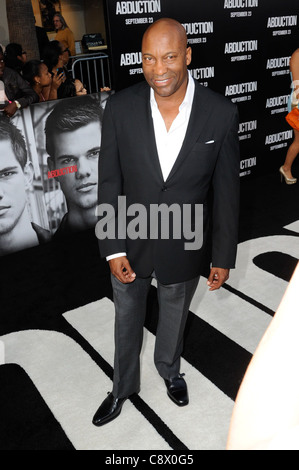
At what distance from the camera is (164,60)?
1.73 meters

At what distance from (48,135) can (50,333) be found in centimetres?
191

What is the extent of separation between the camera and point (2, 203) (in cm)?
398

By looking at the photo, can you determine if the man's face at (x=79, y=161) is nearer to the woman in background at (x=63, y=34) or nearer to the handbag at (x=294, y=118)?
the handbag at (x=294, y=118)

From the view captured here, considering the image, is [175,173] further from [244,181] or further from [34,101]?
[244,181]

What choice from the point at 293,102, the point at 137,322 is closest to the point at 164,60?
the point at 137,322

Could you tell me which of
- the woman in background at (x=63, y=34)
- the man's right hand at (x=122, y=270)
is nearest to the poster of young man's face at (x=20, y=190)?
the man's right hand at (x=122, y=270)

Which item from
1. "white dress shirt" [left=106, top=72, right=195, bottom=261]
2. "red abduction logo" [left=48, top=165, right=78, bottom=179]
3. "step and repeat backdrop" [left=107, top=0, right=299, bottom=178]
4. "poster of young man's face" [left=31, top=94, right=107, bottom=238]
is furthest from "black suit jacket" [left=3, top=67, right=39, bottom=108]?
"white dress shirt" [left=106, top=72, right=195, bottom=261]

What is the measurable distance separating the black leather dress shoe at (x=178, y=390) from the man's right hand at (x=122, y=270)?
2.39ft

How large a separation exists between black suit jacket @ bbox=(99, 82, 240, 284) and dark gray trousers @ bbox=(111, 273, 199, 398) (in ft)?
0.30

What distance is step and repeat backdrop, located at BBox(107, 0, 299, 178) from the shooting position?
432 cm

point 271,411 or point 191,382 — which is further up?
point 271,411

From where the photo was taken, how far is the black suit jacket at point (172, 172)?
1.82 m

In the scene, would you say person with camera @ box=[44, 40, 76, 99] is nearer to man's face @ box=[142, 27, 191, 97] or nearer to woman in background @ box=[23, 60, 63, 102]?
woman in background @ box=[23, 60, 63, 102]
